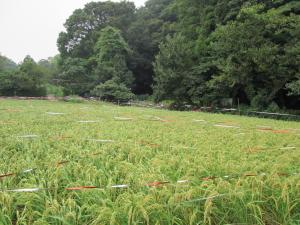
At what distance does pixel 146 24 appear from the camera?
38875 millimetres

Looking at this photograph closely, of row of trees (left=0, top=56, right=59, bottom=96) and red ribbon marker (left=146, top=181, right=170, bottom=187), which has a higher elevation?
row of trees (left=0, top=56, right=59, bottom=96)

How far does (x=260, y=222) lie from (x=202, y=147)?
2.87m

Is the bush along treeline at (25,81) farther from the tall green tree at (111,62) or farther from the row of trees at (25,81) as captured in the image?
the tall green tree at (111,62)

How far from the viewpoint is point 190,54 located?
24.8 metres

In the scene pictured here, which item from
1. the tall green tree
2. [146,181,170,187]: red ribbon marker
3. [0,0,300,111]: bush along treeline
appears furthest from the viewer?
the tall green tree

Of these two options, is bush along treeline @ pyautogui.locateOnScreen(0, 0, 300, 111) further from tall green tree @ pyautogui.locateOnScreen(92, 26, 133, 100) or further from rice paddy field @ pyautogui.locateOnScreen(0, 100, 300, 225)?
rice paddy field @ pyautogui.locateOnScreen(0, 100, 300, 225)

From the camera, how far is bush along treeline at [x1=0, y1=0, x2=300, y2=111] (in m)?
18.9

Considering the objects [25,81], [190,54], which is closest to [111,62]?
[25,81]

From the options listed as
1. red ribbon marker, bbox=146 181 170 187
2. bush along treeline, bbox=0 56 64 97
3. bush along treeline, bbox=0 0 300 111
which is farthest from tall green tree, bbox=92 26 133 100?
red ribbon marker, bbox=146 181 170 187

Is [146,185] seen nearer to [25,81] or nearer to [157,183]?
[157,183]

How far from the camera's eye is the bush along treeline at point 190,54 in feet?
62.0

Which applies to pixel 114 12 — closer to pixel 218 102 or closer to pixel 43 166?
pixel 218 102

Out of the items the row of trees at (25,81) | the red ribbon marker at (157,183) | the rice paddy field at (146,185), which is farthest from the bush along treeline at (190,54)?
the red ribbon marker at (157,183)

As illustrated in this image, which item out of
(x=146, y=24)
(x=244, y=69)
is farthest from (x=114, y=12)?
(x=244, y=69)
